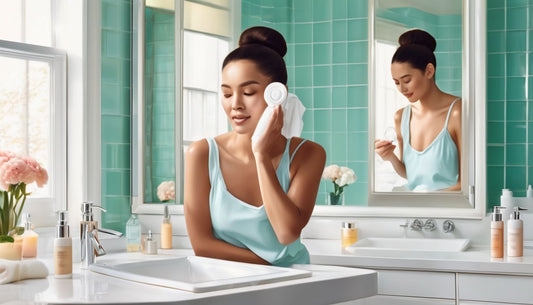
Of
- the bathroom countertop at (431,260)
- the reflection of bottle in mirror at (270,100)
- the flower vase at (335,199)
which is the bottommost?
the bathroom countertop at (431,260)

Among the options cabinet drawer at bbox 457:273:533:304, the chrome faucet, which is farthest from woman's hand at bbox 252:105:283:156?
cabinet drawer at bbox 457:273:533:304

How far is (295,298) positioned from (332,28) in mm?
1560

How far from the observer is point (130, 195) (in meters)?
2.91

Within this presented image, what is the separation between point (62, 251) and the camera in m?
1.65

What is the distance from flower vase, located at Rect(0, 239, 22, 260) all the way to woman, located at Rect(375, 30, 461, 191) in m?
1.43

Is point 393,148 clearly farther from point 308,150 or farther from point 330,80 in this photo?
point 308,150

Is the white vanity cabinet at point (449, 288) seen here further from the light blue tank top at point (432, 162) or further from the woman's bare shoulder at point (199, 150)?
the woman's bare shoulder at point (199, 150)

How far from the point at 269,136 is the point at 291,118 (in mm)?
129

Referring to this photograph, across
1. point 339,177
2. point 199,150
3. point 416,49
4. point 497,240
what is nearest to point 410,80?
point 416,49

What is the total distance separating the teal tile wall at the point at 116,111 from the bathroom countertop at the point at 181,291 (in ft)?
3.58

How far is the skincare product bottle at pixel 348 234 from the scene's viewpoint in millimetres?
2461

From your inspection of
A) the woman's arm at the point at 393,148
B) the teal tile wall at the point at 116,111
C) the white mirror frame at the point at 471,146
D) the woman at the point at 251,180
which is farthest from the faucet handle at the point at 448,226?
the teal tile wall at the point at 116,111

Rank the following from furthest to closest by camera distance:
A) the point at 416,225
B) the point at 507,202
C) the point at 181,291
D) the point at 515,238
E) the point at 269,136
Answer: the point at 416,225 → the point at 507,202 → the point at 515,238 → the point at 269,136 → the point at 181,291

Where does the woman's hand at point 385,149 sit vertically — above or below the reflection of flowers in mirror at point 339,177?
above
